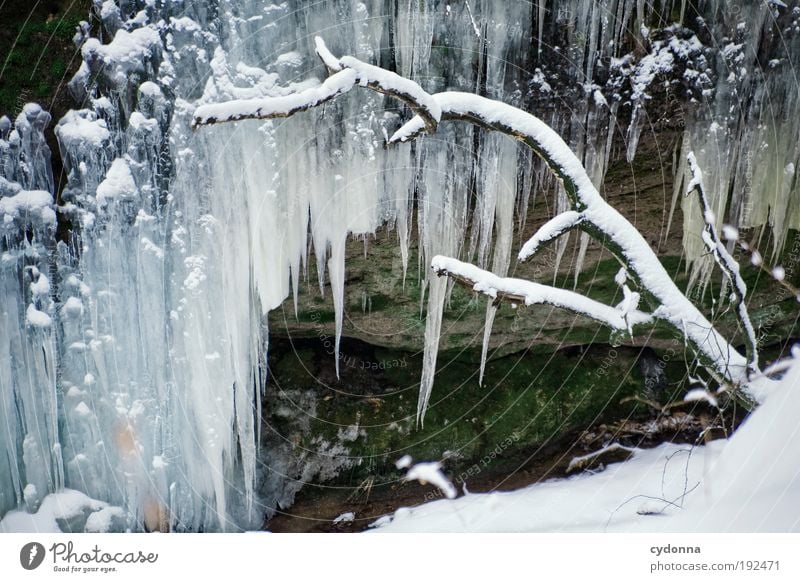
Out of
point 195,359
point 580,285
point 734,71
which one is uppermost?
point 734,71

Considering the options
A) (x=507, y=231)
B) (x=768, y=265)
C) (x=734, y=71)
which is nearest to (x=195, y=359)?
(x=507, y=231)

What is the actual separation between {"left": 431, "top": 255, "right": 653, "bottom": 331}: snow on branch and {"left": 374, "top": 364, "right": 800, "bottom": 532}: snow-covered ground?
2.40 ft

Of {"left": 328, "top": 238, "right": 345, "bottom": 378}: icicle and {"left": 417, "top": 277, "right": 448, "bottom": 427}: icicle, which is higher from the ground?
{"left": 328, "top": 238, "right": 345, "bottom": 378}: icicle

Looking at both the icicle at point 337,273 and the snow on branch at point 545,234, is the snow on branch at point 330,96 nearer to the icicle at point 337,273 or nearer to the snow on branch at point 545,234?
the snow on branch at point 545,234

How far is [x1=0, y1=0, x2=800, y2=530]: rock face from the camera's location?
1.84m

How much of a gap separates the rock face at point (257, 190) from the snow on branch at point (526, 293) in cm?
8

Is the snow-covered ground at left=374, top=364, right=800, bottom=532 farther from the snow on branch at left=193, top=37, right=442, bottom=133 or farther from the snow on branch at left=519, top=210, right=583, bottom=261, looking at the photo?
the snow on branch at left=193, top=37, right=442, bottom=133

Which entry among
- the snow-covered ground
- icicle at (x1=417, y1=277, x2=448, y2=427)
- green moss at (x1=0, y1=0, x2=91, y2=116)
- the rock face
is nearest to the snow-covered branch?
the rock face

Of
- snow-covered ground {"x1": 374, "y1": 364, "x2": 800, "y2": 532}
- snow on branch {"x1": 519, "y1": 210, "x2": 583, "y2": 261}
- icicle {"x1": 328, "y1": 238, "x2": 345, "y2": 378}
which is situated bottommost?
snow-covered ground {"x1": 374, "y1": 364, "x2": 800, "y2": 532}

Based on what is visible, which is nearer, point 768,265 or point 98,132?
point 98,132

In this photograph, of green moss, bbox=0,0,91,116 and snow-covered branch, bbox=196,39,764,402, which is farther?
green moss, bbox=0,0,91,116

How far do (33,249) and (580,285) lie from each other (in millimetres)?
1954

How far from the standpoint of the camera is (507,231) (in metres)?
2.07
